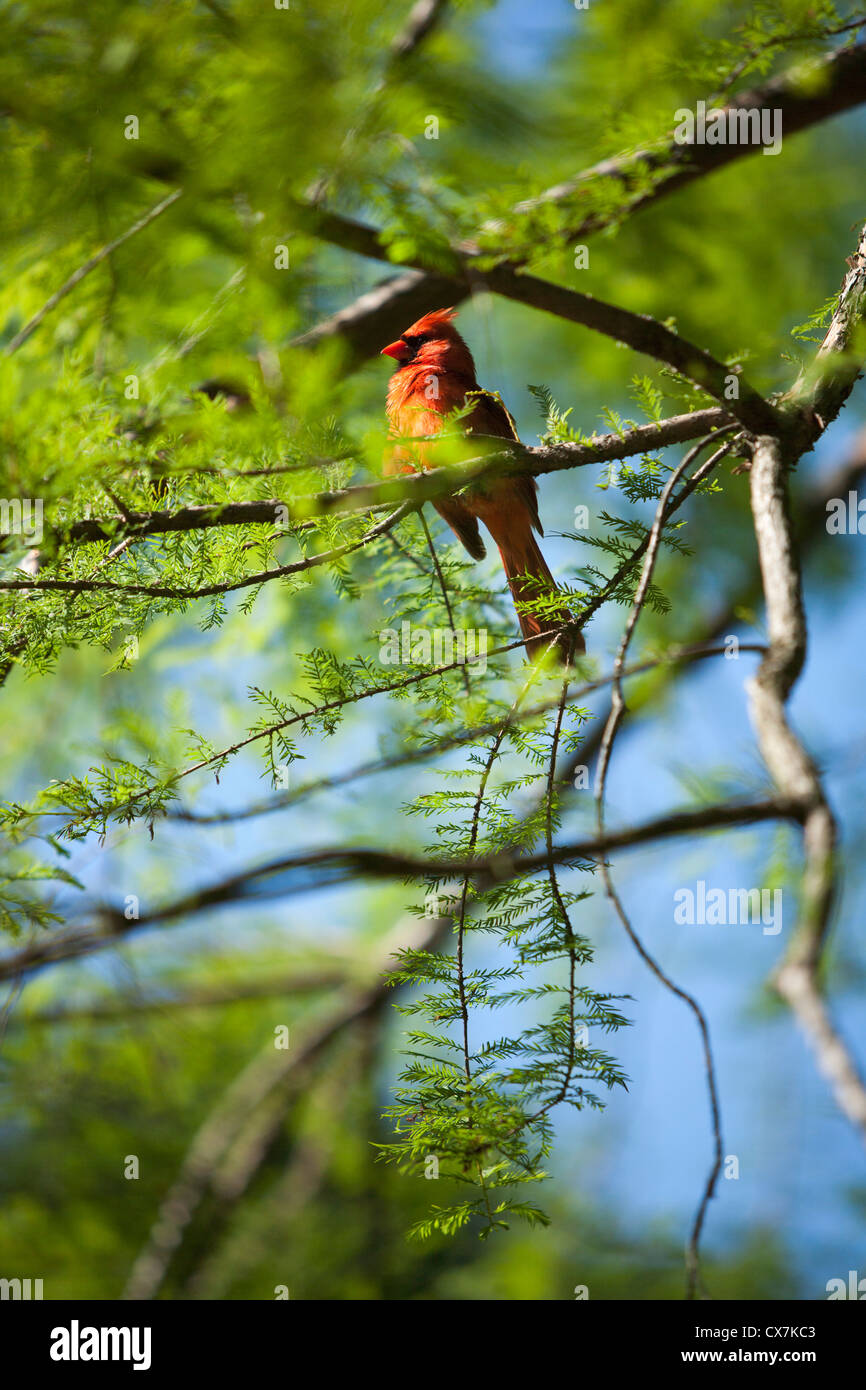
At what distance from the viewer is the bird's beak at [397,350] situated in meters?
3.79

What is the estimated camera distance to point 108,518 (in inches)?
67.7

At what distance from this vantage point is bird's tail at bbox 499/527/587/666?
2078 millimetres

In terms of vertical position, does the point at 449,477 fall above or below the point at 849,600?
below

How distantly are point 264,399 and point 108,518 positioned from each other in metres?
0.41

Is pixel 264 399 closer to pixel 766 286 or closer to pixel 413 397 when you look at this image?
pixel 413 397

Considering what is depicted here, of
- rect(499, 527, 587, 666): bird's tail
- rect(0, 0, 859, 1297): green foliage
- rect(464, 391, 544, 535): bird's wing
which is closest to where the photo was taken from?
rect(0, 0, 859, 1297): green foliage

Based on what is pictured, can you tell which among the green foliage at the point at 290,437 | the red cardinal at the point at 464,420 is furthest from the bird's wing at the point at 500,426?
the green foliage at the point at 290,437

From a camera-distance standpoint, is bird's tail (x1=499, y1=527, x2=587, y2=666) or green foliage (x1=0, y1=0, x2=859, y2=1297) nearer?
green foliage (x1=0, y1=0, x2=859, y2=1297)

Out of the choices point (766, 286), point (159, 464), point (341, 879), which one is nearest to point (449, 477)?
point (159, 464)

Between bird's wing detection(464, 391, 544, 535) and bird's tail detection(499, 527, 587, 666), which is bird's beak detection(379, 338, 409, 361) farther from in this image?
bird's tail detection(499, 527, 587, 666)

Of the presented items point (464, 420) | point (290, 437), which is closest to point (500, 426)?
point (464, 420)

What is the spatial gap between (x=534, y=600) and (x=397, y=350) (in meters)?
1.97

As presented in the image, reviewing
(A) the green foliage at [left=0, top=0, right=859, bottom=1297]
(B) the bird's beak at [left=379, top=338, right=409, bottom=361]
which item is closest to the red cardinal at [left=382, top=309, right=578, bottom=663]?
(B) the bird's beak at [left=379, top=338, right=409, bottom=361]

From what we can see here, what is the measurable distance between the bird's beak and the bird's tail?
96 centimetres
